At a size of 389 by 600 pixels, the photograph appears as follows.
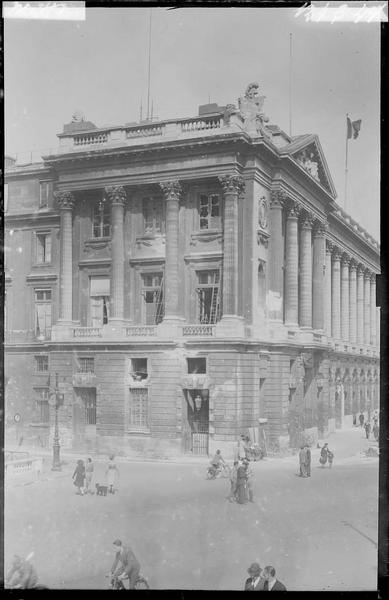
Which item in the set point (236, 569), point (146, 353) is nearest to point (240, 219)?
point (146, 353)

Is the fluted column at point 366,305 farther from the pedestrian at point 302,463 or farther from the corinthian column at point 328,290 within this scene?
the pedestrian at point 302,463

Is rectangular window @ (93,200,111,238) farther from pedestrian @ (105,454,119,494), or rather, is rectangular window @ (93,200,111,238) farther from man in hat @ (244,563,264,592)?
man in hat @ (244,563,264,592)

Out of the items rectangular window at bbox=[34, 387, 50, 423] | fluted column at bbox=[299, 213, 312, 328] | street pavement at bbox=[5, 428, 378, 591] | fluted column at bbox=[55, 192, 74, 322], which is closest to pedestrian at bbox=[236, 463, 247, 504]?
street pavement at bbox=[5, 428, 378, 591]

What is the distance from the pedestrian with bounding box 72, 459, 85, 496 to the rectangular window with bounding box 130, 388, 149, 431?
1.25 metres

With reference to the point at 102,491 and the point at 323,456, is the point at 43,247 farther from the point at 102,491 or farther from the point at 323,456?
the point at 323,456

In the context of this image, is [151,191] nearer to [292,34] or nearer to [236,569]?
[292,34]

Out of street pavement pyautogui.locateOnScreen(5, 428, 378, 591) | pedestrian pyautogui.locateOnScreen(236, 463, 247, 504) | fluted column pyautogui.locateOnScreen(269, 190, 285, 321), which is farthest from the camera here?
fluted column pyautogui.locateOnScreen(269, 190, 285, 321)

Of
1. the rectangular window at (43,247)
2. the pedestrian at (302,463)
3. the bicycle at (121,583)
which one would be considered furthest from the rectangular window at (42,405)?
the pedestrian at (302,463)

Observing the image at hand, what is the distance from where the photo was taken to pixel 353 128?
13000 mm

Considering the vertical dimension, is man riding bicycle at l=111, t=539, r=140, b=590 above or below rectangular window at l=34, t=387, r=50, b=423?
below

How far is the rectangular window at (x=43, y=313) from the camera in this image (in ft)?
44.4

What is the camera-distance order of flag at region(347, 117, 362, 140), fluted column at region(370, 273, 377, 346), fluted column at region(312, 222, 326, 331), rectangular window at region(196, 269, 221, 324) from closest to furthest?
flag at region(347, 117, 362, 140), rectangular window at region(196, 269, 221, 324), fluted column at region(370, 273, 377, 346), fluted column at region(312, 222, 326, 331)

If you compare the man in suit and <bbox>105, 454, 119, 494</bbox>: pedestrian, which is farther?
<bbox>105, 454, 119, 494</bbox>: pedestrian

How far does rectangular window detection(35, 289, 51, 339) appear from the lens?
13531mm
